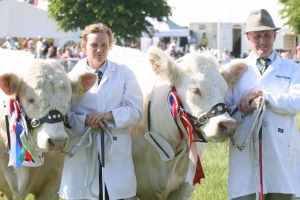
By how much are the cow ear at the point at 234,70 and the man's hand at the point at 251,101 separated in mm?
205

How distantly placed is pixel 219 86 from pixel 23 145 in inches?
63.4

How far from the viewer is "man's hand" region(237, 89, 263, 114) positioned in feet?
14.9

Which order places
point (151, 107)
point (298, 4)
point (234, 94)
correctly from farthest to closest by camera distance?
point (298, 4)
point (151, 107)
point (234, 94)

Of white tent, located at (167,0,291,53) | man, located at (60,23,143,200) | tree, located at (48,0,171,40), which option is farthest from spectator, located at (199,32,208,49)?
man, located at (60,23,143,200)

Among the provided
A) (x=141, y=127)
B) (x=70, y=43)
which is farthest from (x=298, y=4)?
(x=141, y=127)

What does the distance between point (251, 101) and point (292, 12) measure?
66.5 ft

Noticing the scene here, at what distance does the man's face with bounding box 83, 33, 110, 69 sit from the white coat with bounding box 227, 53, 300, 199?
1156 mm

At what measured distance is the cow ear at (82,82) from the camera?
15.3 feet

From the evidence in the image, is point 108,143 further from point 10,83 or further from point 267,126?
point 267,126

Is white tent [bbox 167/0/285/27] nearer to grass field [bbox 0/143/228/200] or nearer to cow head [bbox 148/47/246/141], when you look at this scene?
grass field [bbox 0/143/228/200]

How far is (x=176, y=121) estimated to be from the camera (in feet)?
16.2

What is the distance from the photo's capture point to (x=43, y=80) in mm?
4570

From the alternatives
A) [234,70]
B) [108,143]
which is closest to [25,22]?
[108,143]

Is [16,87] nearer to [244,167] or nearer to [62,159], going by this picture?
→ [62,159]
